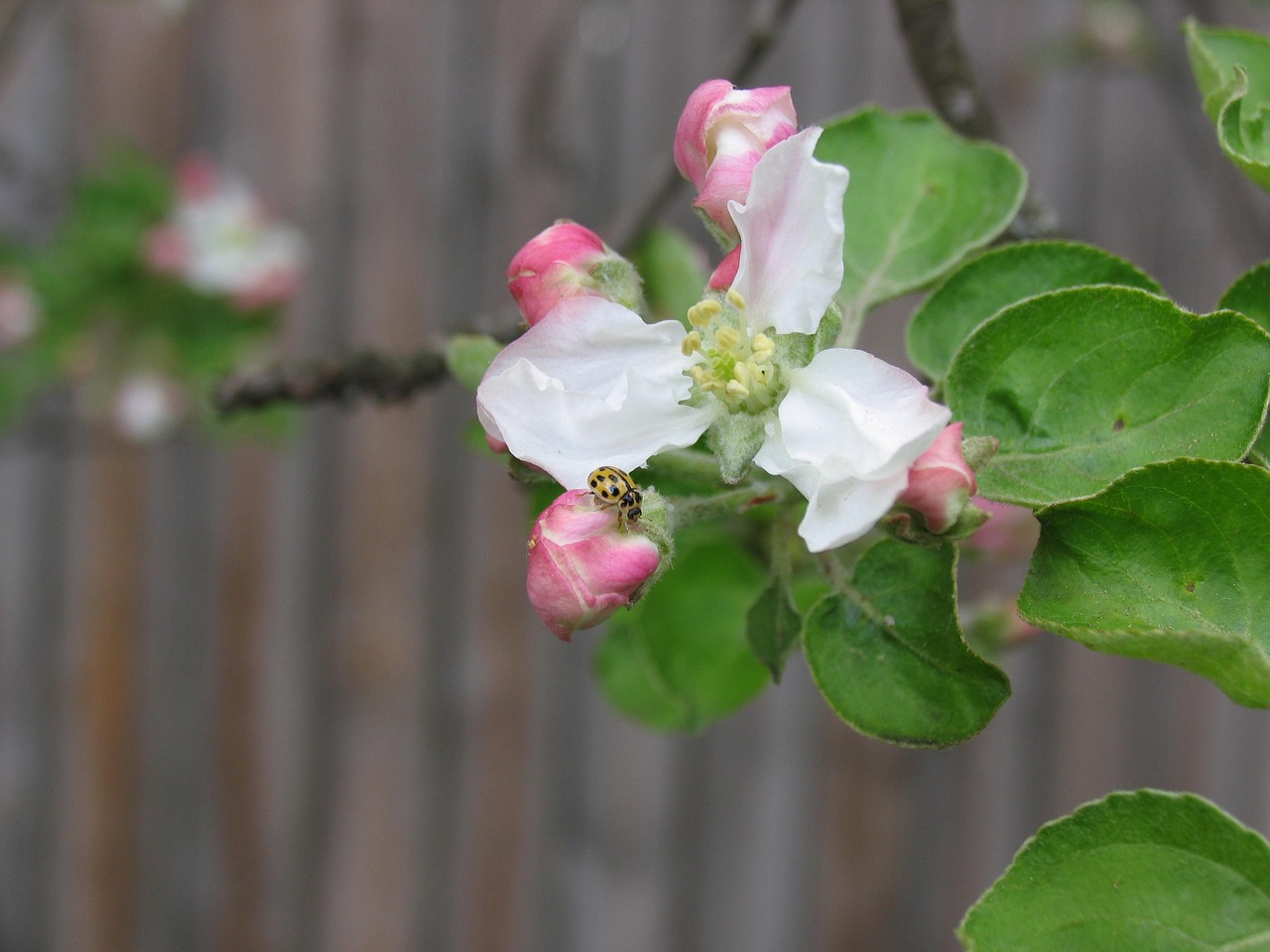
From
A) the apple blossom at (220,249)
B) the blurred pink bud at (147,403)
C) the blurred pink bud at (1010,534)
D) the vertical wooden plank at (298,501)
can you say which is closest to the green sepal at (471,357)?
the blurred pink bud at (1010,534)

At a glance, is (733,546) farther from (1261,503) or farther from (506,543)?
(506,543)

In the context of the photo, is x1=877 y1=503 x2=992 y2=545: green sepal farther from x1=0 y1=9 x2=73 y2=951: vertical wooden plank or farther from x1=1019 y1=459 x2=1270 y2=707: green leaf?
x1=0 y1=9 x2=73 y2=951: vertical wooden plank

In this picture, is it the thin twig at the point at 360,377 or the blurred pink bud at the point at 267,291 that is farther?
the blurred pink bud at the point at 267,291

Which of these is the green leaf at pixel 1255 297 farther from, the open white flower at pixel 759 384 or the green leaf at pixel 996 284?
the open white flower at pixel 759 384

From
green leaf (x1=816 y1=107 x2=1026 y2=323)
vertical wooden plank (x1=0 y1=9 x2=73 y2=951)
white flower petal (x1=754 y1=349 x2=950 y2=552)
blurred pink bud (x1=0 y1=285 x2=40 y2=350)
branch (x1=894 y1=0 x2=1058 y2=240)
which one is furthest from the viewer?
vertical wooden plank (x1=0 y1=9 x2=73 y2=951)

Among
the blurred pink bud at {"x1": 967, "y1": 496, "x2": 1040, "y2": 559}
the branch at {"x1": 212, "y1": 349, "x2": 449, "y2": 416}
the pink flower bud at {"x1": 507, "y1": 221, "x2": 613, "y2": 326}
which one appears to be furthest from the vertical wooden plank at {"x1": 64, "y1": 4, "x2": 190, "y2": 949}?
the pink flower bud at {"x1": 507, "y1": 221, "x2": 613, "y2": 326}

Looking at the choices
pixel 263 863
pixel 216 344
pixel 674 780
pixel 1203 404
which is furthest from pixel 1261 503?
pixel 263 863

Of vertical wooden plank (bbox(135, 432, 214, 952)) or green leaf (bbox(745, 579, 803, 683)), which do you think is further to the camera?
vertical wooden plank (bbox(135, 432, 214, 952))
